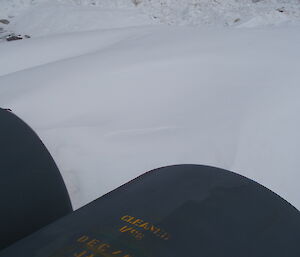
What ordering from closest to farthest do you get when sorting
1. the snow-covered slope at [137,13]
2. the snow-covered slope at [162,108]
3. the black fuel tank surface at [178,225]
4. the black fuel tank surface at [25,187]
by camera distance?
1. the black fuel tank surface at [178,225]
2. the black fuel tank surface at [25,187]
3. the snow-covered slope at [162,108]
4. the snow-covered slope at [137,13]

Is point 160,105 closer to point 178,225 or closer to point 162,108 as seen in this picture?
point 162,108

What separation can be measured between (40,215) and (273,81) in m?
0.99

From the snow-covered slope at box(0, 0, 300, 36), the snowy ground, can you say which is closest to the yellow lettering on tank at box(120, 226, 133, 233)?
the snowy ground

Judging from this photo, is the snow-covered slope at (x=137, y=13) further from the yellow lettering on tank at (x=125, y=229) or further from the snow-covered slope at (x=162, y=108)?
the yellow lettering on tank at (x=125, y=229)

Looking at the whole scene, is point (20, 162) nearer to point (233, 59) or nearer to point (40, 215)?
point (40, 215)

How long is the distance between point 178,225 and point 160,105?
0.73 meters

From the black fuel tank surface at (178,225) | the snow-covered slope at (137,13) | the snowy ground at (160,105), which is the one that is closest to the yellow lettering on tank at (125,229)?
the black fuel tank surface at (178,225)

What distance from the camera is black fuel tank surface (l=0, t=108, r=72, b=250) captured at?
0.75 metres

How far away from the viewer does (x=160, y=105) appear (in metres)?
1.29

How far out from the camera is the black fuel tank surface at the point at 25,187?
0.75 m

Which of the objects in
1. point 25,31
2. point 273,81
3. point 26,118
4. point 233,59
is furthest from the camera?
point 25,31

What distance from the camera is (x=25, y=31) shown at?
2727 millimetres

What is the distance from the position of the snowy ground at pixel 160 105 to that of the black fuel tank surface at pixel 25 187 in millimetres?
188

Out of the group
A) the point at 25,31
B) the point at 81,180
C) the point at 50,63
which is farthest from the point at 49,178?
the point at 25,31
